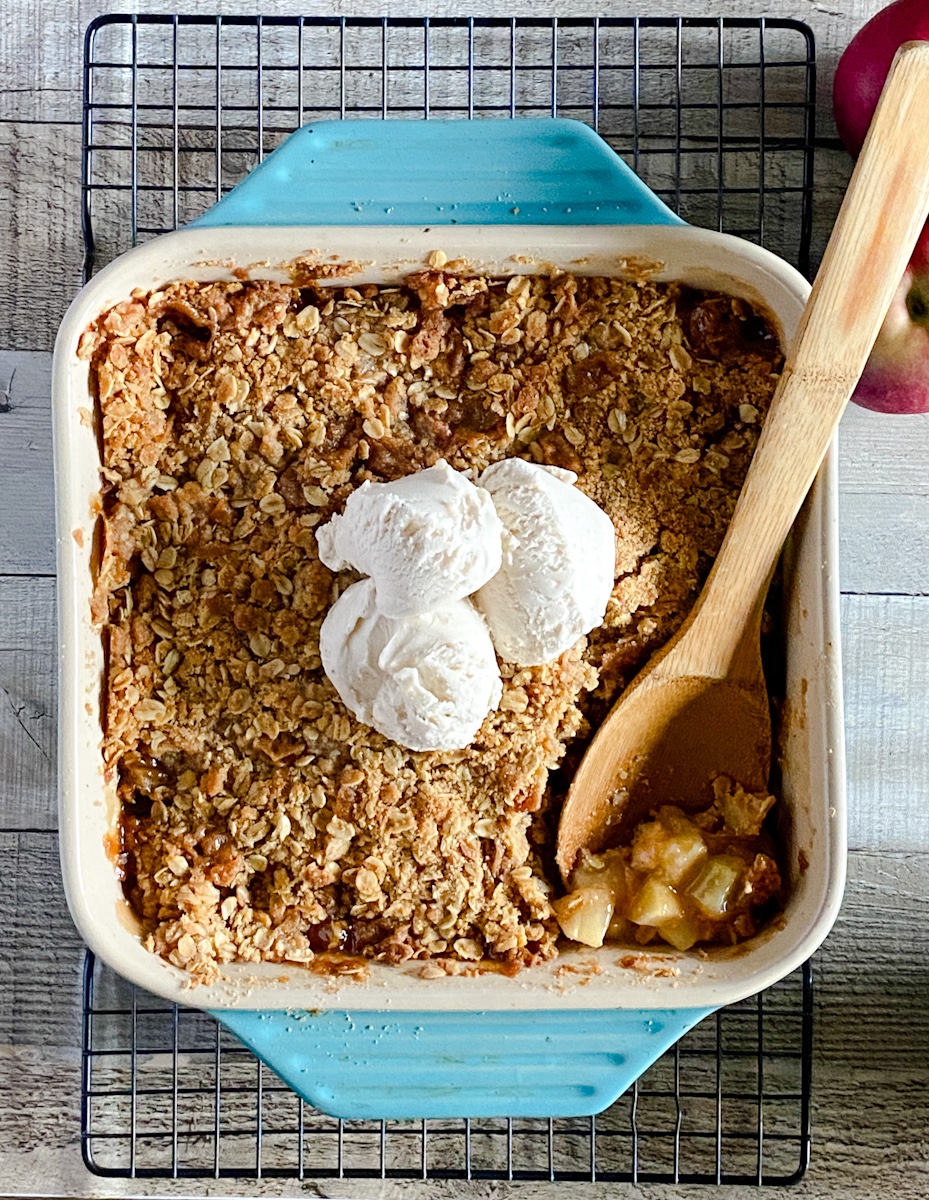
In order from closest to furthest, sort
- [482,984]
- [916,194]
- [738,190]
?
[916,194] < [482,984] < [738,190]

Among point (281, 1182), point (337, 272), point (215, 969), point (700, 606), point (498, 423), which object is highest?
point (337, 272)

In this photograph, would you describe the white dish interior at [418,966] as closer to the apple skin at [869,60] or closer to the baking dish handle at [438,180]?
the baking dish handle at [438,180]

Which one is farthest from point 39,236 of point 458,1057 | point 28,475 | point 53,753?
point 458,1057

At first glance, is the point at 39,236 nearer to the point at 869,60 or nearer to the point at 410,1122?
the point at 869,60

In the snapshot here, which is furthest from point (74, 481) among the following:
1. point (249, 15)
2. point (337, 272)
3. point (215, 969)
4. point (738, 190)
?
point (738, 190)

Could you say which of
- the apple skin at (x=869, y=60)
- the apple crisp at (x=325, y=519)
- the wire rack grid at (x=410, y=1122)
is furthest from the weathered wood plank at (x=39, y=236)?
the apple skin at (x=869, y=60)

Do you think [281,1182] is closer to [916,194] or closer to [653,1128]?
[653,1128]
